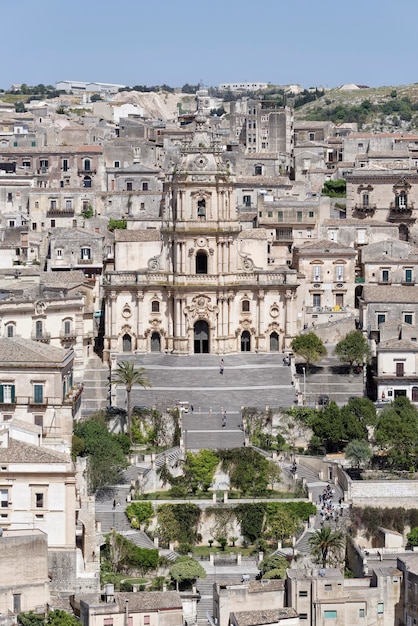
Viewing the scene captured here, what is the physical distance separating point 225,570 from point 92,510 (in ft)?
18.1

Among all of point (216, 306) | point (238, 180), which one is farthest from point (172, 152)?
point (216, 306)

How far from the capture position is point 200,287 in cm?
9831

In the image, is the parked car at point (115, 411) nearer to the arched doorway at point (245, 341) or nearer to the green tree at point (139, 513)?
the green tree at point (139, 513)

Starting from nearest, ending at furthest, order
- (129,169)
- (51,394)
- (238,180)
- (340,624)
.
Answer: (340,624), (51,394), (238,180), (129,169)

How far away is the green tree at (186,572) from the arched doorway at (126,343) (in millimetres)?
25204

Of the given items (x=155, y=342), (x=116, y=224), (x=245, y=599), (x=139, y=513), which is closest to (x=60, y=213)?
(x=116, y=224)

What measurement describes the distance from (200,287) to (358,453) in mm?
17333

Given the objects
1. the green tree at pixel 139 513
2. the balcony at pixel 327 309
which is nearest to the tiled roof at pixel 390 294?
the balcony at pixel 327 309

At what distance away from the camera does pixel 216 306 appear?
9850 cm

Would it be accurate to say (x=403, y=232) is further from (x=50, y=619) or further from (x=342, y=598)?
(x=50, y=619)

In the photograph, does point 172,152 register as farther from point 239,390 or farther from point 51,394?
point 51,394

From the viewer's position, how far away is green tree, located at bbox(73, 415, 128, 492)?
263 feet

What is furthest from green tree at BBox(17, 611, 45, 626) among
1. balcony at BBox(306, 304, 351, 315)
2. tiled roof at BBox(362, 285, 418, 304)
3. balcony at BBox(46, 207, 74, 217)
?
balcony at BBox(46, 207, 74, 217)

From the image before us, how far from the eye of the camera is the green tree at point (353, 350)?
93.4m
